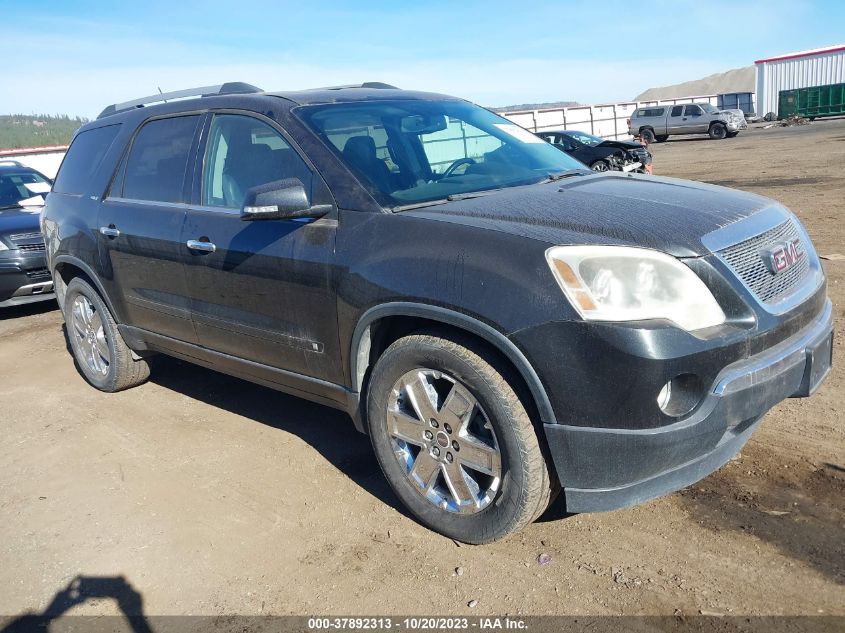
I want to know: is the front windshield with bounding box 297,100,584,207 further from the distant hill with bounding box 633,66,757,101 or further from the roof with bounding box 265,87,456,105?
the distant hill with bounding box 633,66,757,101

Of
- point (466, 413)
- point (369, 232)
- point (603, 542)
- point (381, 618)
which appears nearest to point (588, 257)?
point (466, 413)

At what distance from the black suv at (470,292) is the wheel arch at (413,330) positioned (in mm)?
10

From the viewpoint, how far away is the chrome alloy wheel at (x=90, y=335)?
17.5 ft

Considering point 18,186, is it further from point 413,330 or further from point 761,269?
point 761,269

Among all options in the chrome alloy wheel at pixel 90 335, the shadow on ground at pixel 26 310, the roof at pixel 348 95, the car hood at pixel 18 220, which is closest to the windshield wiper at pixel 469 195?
the roof at pixel 348 95

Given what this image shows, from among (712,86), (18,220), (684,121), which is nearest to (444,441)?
(18,220)

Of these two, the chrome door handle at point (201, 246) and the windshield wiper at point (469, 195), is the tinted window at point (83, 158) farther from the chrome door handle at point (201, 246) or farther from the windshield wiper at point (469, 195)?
the windshield wiper at point (469, 195)

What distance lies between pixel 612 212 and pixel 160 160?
109 inches

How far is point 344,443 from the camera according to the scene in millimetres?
4273

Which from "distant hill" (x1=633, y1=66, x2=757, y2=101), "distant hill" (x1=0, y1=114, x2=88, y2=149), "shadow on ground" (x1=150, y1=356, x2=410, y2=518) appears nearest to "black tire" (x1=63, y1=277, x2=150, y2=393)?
"shadow on ground" (x1=150, y1=356, x2=410, y2=518)

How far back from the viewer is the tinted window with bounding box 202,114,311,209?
3.66 meters

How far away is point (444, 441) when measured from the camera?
306cm

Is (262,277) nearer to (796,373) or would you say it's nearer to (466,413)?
(466,413)

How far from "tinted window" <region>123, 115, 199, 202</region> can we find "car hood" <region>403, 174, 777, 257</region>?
5.64ft
